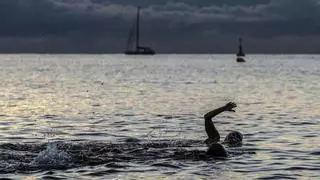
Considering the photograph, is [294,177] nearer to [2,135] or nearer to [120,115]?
[2,135]

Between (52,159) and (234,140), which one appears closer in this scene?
A: (52,159)

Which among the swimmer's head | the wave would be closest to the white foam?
the wave

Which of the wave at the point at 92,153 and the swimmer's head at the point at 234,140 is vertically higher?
the swimmer's head at the point at 234,140

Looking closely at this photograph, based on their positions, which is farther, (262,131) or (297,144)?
(262,131)

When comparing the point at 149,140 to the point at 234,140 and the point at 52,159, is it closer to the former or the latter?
the point at 234,140

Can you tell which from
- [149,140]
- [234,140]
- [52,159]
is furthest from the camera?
[149,140]

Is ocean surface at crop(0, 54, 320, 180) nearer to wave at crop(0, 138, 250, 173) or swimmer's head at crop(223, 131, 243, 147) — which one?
wave at crop(0, 138, 250, 173)

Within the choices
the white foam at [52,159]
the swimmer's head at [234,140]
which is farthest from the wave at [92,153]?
the swimmer's head at [234,140]

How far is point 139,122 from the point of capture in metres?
39.4

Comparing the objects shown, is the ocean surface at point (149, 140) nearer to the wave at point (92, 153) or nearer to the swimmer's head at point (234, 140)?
the wave at point (92, 153)

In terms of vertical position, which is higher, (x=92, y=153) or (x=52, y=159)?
(x=52, y=159)

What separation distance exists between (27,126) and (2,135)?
4670 millimetres

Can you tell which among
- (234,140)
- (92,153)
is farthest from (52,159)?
(234,140)

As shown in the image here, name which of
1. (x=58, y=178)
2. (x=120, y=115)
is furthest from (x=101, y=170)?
(x=120, y=115)
